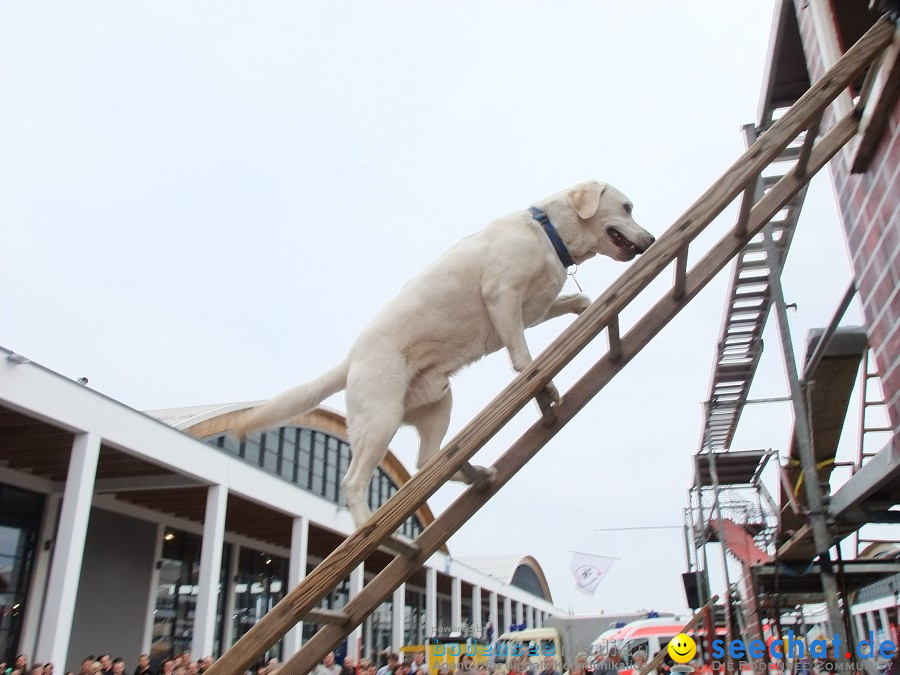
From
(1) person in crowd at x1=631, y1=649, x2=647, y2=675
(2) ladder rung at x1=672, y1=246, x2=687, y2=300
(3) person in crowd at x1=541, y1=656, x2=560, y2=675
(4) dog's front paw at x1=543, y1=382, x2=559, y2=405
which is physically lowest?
(1) person in crowd at x1=631, y1=649, x2=647, y2=675

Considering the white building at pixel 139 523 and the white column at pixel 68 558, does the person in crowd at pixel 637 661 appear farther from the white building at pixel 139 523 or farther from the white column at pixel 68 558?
the white column at pixel 68 558

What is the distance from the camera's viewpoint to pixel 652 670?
1427cm

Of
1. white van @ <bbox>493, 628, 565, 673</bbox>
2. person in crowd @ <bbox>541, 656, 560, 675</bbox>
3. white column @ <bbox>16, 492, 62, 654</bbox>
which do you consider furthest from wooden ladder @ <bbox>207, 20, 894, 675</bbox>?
white van @ <bbox>493, 628, 565, 673</bbox>

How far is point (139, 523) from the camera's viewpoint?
1698cm

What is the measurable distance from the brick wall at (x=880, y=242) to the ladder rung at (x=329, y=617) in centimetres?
226

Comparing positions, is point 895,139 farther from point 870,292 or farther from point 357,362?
point 357,362

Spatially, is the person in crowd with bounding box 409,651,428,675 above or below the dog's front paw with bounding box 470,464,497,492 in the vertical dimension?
below

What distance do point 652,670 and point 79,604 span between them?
1134cm

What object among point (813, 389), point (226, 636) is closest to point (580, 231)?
point (813, 389)

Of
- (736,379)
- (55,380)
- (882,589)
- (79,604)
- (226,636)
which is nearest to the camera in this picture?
(736,379)

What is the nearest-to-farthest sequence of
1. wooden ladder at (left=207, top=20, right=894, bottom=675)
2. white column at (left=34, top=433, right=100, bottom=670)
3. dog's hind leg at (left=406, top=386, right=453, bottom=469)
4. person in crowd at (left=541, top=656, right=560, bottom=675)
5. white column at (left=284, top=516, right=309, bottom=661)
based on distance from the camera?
wooden ladder at (left=207, top=20, right=894, bottom=675)
dog's hind leg at (left=406, top=386, right=453, bottom=469)
white column at (left=34, top=433, right=100, bottom=670)
person in crowd at (left=541, top=656, right=560, bottom=675)
white column at (left=284, top=516, right=309, bottom=661)

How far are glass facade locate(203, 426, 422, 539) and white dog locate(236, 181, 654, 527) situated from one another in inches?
651

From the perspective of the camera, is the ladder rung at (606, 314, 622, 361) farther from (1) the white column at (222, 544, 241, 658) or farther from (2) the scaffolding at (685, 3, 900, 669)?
(1) the white column at (222, 544, 241, 658)

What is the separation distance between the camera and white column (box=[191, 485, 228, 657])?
1277cm
